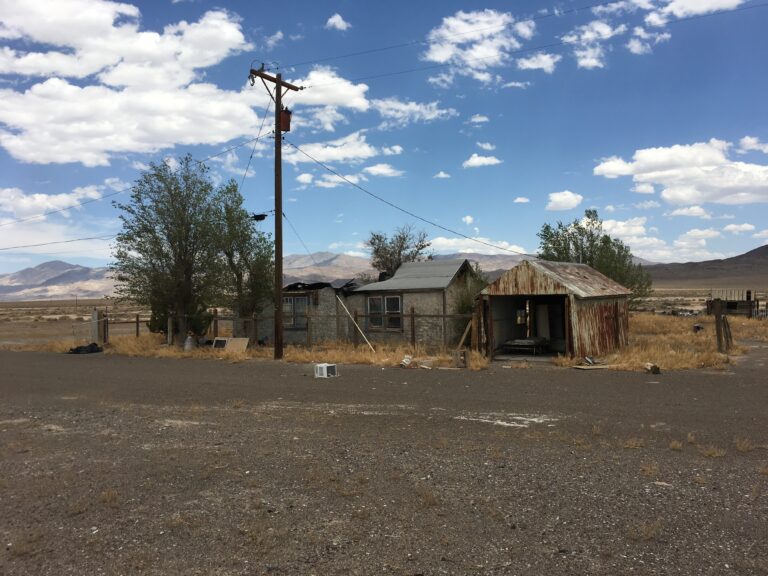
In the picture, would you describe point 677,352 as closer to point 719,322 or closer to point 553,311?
point 719,322

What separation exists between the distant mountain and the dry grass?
145 metres

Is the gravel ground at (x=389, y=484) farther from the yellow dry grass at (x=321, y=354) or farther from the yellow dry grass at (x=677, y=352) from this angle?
the yellow dry grass at (x=321, y=354)

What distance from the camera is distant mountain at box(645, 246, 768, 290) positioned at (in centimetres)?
14129

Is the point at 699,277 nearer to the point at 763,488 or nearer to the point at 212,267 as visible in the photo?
the point at 212,267

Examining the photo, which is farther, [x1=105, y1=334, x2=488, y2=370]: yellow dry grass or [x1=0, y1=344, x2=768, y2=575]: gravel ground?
[x1=105, y1=334, x2=488, y2=370]: yellow dry grass

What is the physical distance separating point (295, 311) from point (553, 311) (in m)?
10.8

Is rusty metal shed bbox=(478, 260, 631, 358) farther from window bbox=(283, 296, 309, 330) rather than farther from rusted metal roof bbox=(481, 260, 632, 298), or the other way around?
window bbox=(283, 296, 309, 330)

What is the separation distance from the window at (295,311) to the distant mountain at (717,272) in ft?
441

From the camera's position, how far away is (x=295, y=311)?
25078 millimetres

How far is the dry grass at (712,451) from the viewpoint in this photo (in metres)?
6.79

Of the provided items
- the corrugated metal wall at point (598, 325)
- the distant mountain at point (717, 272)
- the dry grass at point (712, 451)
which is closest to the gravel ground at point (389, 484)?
the dry grass at point (712, 451)

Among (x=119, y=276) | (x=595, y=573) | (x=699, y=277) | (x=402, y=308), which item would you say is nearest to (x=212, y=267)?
(x=119, y=276)

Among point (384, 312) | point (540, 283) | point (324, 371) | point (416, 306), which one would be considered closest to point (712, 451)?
point (324, 371)

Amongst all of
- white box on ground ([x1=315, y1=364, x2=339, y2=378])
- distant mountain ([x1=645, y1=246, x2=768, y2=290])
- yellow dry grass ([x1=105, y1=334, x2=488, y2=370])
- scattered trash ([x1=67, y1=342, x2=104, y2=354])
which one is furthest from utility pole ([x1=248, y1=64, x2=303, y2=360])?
distant mountain ([x1=645, y1=246, x2=768, y2=290])
